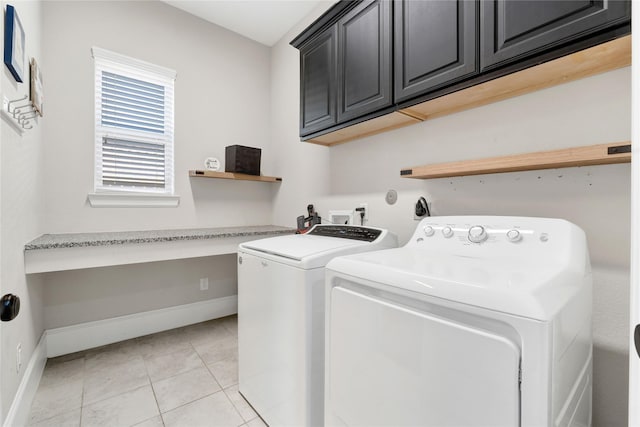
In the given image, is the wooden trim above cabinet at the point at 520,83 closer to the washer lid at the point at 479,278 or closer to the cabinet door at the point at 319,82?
the cabinet door at the point at 319,82

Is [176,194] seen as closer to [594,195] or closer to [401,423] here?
[401,423]

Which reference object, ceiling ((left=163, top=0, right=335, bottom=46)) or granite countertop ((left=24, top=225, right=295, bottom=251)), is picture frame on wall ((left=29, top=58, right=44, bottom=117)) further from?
ceiling ((left=163, top=0, right=335, bottom=46))

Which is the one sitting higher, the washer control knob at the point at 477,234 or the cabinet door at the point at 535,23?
the cabinet door at the point at 535,23

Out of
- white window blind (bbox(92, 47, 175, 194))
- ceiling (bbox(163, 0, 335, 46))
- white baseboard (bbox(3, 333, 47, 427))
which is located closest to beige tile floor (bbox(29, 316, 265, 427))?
white baseboard (bbox(3, 333, 47, 427))

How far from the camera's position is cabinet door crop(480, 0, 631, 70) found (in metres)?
0.94

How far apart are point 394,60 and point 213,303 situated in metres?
2.64

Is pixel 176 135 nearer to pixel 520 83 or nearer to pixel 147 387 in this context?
pixel 147 387

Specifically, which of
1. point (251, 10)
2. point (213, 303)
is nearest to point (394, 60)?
point (251, 10)

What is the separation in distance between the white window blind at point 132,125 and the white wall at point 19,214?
0.39 meters

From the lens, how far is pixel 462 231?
1.30 meters

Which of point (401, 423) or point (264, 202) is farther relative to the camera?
point (264, 202)

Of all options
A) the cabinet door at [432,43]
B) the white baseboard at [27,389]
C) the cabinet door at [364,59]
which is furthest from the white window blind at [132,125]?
the cabinet door at [432,43]

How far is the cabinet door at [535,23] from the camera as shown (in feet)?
3.07

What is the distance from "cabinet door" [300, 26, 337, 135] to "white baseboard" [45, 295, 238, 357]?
196 cm
